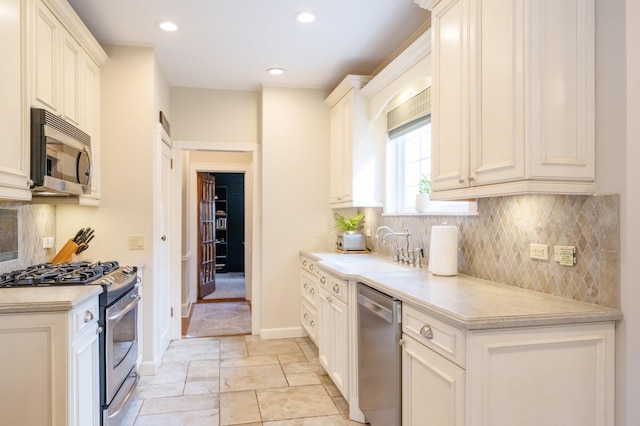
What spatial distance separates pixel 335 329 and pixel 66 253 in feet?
6.56

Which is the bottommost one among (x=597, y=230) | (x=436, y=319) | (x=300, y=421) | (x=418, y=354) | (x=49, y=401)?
(x=300, y=421)

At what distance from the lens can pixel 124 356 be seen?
2.66 metres

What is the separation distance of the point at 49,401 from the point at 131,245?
1.63 meters

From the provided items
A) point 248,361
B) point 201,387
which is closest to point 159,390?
point 201,387

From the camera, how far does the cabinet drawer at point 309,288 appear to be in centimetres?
383

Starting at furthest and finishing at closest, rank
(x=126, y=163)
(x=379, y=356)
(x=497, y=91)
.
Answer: (x=126, y=163) → (x=379, y=356) → (x=497, y=91)

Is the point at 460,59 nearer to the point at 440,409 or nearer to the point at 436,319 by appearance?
the point at 436,319

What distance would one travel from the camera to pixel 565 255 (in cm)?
183

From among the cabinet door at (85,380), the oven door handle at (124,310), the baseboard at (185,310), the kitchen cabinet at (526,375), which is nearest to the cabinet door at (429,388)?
the kitchen cabinet at (526,375)

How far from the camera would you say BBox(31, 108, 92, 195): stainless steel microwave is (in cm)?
221

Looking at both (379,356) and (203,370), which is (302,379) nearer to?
(203,370)

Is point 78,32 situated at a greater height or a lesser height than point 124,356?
greater

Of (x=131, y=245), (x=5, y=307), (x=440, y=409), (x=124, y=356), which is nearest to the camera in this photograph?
(x=440, y=409)

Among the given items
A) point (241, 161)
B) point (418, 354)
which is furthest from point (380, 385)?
point (241, 161)
